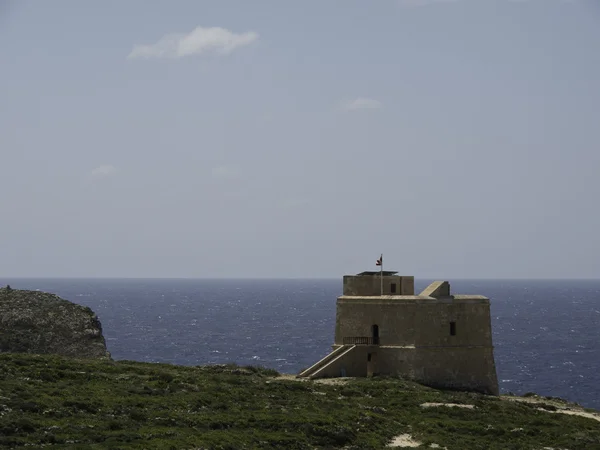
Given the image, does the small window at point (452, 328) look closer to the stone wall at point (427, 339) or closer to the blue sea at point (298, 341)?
the stone wall at point (427, 339)

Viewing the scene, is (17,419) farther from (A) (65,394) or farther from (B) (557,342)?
(B) (557,342)

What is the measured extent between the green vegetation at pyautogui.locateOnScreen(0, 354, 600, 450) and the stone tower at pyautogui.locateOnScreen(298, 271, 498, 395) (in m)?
2.83

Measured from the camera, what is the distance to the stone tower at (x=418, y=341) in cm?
4519

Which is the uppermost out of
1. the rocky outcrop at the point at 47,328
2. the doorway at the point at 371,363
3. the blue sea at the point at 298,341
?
the rocky outcrop at the point at 47,328

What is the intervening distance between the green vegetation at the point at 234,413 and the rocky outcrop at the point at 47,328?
7.10 m

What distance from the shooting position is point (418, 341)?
4509cm

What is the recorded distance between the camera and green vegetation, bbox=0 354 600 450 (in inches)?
1038

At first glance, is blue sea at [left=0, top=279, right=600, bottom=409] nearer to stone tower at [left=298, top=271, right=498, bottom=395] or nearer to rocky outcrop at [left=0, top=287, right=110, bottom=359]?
stone tower at [left=298, top=271, right=498, bottom=395]

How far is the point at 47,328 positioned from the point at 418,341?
59.7 ft

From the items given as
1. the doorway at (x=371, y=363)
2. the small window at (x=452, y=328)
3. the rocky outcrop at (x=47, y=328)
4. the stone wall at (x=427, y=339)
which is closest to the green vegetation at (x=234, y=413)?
the stone wall at (x=427, y=339)

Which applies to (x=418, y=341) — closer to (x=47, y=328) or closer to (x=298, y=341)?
(x=47, y=328)

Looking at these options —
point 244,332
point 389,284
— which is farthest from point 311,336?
point 389,284

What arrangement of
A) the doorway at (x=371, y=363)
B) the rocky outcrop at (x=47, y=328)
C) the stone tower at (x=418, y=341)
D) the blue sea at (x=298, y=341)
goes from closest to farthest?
the stone tower at (x=418, y=341) → the doorway at (x=371, y=363) → the rocky outcrop at (x=47, y=328) → the blue sea at (x=298, y=341)

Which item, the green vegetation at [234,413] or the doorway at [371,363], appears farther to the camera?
the doorway at [371,363]
